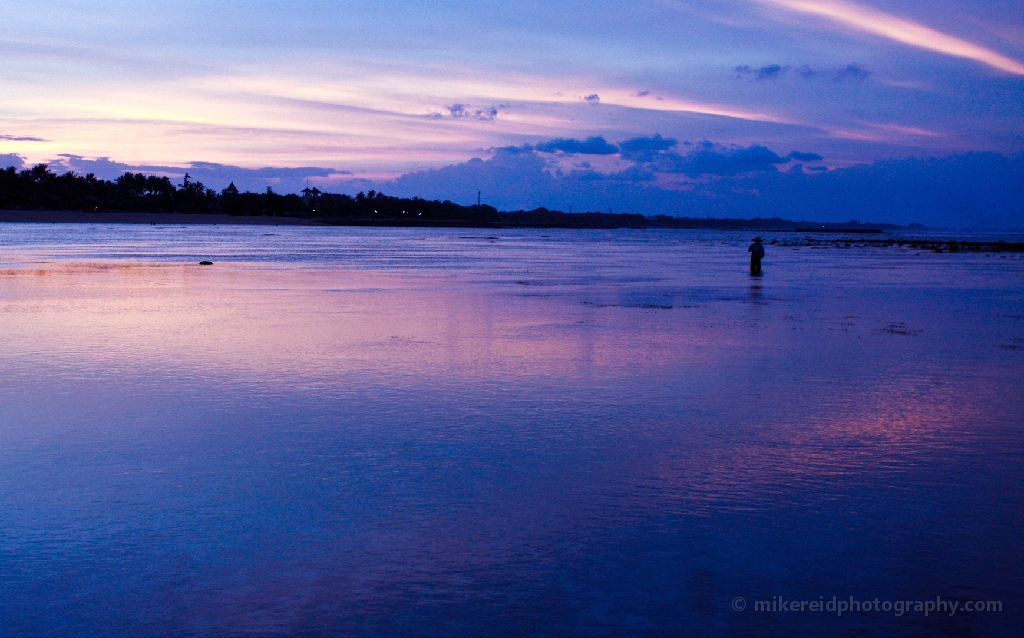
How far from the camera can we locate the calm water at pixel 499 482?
14.8ft

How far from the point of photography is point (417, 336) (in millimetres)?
14328

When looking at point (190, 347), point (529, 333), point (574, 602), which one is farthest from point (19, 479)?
point (529, 333)

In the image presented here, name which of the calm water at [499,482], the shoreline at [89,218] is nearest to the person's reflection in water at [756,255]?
the calm water at [499,482]

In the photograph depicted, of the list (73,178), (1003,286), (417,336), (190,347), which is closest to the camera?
(190,347)

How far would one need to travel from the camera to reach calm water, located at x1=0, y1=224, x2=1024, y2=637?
14.8 feet

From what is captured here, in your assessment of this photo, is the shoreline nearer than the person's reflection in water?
No

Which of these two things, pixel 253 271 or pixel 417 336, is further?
pixel 253 271

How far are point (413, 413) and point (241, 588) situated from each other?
4079 millimetres

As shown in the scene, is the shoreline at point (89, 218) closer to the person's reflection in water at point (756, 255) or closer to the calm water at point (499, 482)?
the person's reflection in water at point (756, 255)

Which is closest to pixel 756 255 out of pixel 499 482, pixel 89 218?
pixel 499 482

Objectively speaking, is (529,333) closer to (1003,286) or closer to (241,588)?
(241,588)

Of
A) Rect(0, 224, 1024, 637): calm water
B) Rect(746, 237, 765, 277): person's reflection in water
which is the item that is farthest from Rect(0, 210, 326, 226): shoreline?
Rect(0, 224, 1024, 637): calm water

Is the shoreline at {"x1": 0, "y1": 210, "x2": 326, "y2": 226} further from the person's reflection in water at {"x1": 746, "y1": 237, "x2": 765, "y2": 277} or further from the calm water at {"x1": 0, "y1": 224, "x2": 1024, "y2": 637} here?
the calm water at {"x1": 0, "y1": 224, "x2": 1024, "y2": 637}

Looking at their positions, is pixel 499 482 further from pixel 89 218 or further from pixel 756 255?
pixel 89 218
